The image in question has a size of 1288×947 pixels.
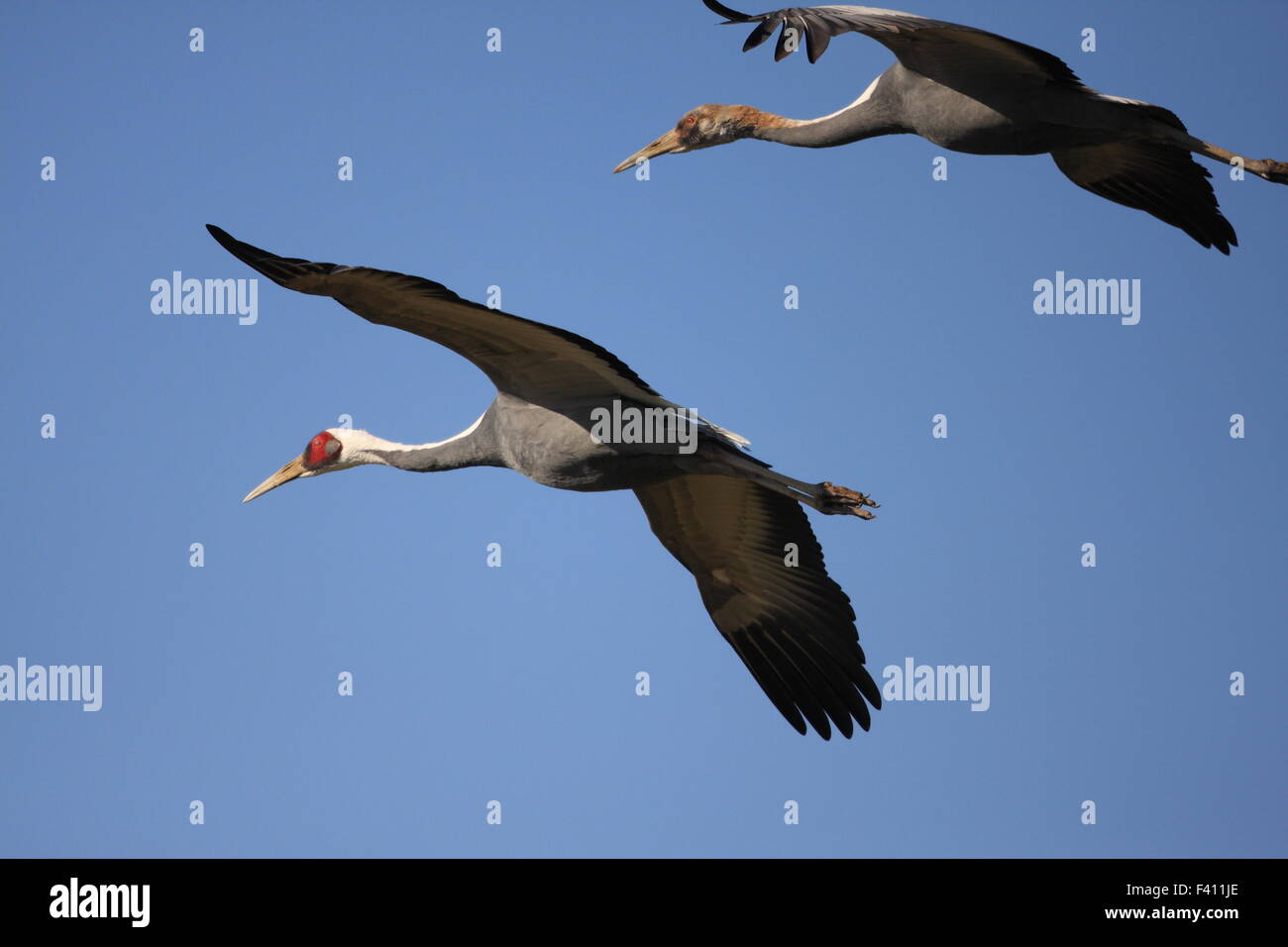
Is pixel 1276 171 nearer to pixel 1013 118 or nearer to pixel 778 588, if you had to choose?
pixel 1013 118

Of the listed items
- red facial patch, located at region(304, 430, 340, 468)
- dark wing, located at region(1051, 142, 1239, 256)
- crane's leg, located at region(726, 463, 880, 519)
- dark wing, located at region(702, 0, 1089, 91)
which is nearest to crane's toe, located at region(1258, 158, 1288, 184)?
dark wing, located at region(1051, 142, 1239, 256)

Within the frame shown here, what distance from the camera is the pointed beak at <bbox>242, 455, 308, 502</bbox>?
1478 cm

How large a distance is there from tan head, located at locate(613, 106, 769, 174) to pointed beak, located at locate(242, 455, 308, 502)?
3.19 metres

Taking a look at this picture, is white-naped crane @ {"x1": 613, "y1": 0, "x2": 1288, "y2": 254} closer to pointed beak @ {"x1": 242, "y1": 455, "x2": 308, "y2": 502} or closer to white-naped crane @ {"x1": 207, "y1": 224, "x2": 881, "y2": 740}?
white-naped crane @ {"x1": 207, "y1": 224, "x2": 881, "y2": 740}

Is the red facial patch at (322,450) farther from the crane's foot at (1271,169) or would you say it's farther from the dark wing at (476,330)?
the crane's foot at (1271,169)

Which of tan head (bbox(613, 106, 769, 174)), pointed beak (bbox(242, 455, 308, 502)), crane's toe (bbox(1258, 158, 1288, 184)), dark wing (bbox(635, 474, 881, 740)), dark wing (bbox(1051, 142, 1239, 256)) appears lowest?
dark wing (bbox(635, 474, 881, 740))

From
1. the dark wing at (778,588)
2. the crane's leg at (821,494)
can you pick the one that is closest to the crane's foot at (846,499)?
the crane's leg at (821,494)

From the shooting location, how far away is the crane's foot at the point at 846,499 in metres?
12.3

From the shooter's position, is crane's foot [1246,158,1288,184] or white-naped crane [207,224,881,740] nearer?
white-naped crane [207,224,881,740]

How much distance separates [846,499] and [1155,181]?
393cm

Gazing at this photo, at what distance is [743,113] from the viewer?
15242 mm

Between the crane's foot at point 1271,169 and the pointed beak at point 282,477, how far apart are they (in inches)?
260

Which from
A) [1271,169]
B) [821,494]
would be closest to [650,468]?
[821,494]

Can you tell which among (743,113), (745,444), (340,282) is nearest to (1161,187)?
(743,113)
